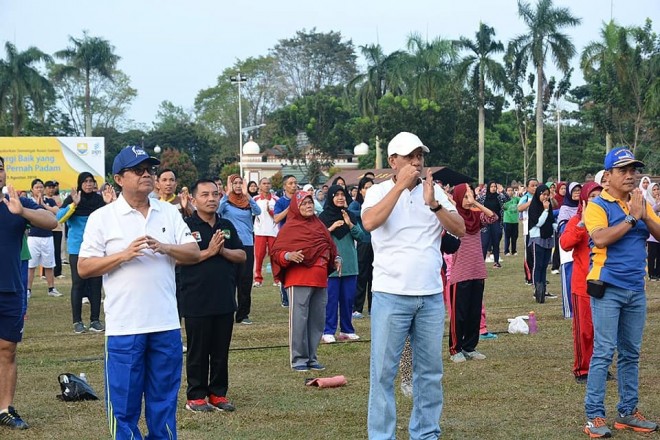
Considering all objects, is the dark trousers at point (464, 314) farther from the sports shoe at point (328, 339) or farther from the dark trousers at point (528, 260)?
the dark trousers at point (528, 260)

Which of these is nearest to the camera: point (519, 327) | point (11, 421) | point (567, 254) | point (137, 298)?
point (137, 298)

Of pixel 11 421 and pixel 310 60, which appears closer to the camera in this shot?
pixel 11 421

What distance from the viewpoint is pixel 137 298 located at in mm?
5395

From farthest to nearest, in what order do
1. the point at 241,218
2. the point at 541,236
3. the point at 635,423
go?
the point at 541,236 → the point at 241,218 → the point at 635,423

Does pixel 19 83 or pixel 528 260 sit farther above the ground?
pixel 19 83

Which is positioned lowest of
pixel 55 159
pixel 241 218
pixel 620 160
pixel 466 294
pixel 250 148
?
pixel 466 294

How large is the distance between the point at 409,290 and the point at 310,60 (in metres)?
91.2

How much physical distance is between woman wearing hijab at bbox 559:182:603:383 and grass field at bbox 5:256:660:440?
29cm

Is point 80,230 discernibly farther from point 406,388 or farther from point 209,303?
point 406,388

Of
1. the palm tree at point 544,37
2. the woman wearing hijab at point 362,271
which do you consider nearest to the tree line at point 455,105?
the palm tree at point 544,37

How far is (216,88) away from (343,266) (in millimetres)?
89837

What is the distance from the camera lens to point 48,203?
19312 mm

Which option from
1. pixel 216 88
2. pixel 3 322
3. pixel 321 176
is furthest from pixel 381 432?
pixel 216 88

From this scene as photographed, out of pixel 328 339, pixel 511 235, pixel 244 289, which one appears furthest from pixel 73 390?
pixel 511 235
